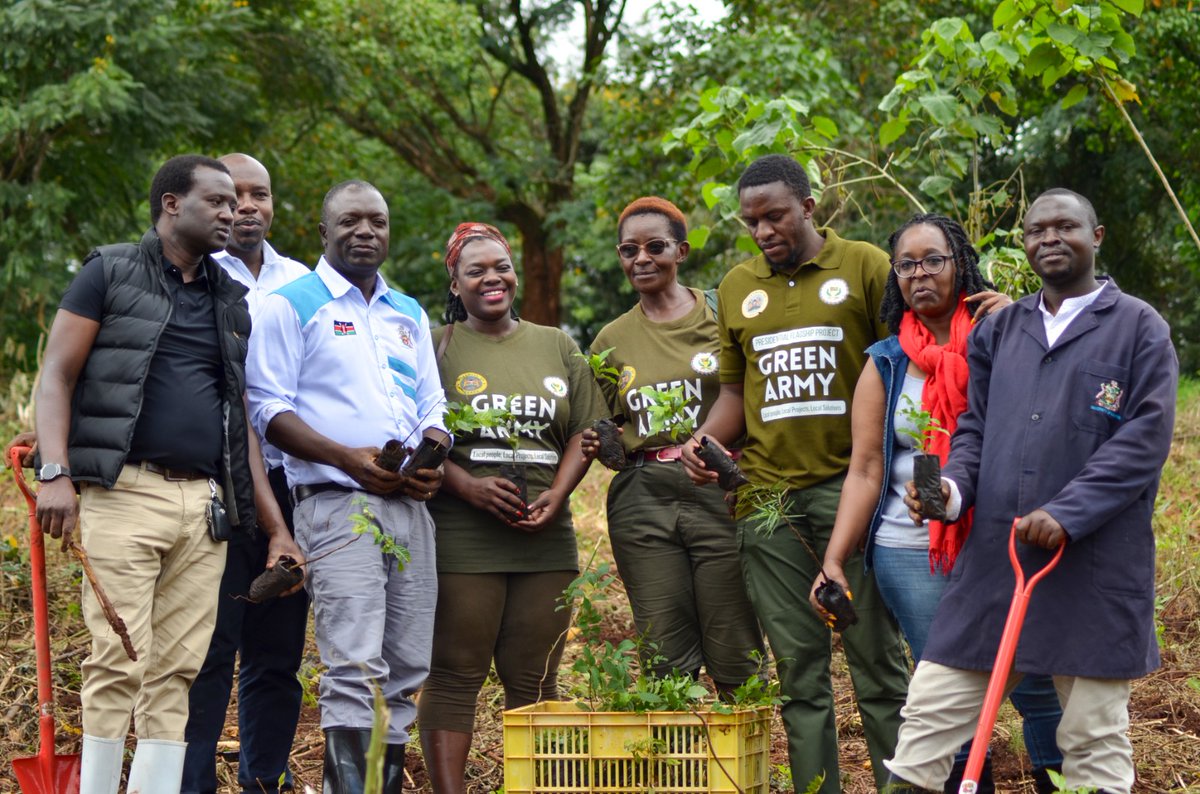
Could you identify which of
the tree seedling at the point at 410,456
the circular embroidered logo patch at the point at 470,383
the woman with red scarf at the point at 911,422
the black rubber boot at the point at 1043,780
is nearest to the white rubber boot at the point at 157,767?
the tree seedling at the point at 410,456

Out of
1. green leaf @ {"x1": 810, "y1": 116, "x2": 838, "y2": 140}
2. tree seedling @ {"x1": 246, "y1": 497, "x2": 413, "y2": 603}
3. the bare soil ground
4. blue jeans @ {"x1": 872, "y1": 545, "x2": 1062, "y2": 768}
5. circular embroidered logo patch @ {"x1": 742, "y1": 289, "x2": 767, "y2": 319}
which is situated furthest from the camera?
green leaf @ {"x1": 810, "y1": 116, "x2": 838, "y2": 140}

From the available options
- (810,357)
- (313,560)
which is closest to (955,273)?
(810,357)

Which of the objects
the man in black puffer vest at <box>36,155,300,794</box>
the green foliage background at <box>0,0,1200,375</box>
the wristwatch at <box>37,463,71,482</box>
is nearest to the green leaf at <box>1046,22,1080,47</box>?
the green foliage background at <box>0,0,1200,375</box>

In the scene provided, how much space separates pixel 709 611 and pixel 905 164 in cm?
262

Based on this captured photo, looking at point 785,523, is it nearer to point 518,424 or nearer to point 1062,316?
point 518,424

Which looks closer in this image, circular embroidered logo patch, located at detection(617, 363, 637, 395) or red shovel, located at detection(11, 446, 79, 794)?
red shovel, located at detection(11, 446, 79, 794)

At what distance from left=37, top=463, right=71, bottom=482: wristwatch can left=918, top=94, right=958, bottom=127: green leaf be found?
3.95m

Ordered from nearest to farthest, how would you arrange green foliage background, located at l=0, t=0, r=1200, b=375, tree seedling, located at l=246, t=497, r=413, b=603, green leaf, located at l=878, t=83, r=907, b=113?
tree seedling, located at l=246, t=497, r=413, b=603
green leaf, located at l=878, t=83, r=907, b=113
green foliage background, located at l=0, t=0, r=1200, b=375

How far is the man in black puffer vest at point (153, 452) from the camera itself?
390 cm

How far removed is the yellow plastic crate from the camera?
12.8 ft

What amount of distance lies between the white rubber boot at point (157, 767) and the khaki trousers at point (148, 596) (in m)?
0.03

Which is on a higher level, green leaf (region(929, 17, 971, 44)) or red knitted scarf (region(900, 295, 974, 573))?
green leaf (region(929, 17, 971, 44))

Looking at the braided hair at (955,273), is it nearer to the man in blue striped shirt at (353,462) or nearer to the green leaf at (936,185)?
the man in blue striped shirt at (353,462)

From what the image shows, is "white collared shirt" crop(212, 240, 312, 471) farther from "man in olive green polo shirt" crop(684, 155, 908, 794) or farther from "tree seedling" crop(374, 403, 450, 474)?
"man in olive green polo shirt" crop(684, 155, 908, 794)
